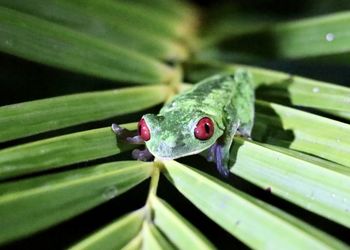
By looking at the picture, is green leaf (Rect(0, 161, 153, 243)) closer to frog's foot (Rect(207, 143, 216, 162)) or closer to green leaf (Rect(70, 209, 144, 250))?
green leaf (Rect(70, 209, 144, 250))

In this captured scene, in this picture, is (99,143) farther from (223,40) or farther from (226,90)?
(223,40)

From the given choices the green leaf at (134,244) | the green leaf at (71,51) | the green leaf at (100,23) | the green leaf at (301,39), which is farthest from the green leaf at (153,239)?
the green leaf at (301,39)

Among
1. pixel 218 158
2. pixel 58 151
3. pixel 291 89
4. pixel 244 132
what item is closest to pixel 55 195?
pixel 58 151

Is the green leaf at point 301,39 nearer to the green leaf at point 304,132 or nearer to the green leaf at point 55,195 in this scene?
the green leaf at point 304,132

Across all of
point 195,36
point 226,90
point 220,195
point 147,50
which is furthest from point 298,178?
point 195,36

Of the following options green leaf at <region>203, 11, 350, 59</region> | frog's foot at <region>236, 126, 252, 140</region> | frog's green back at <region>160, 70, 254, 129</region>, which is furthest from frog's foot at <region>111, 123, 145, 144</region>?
green leaf at <region>203, 11, 350, 59</region>

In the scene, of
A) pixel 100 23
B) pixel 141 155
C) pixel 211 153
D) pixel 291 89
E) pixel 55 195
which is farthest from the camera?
pixel 100 23

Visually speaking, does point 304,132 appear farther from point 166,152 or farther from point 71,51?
point 71,51
